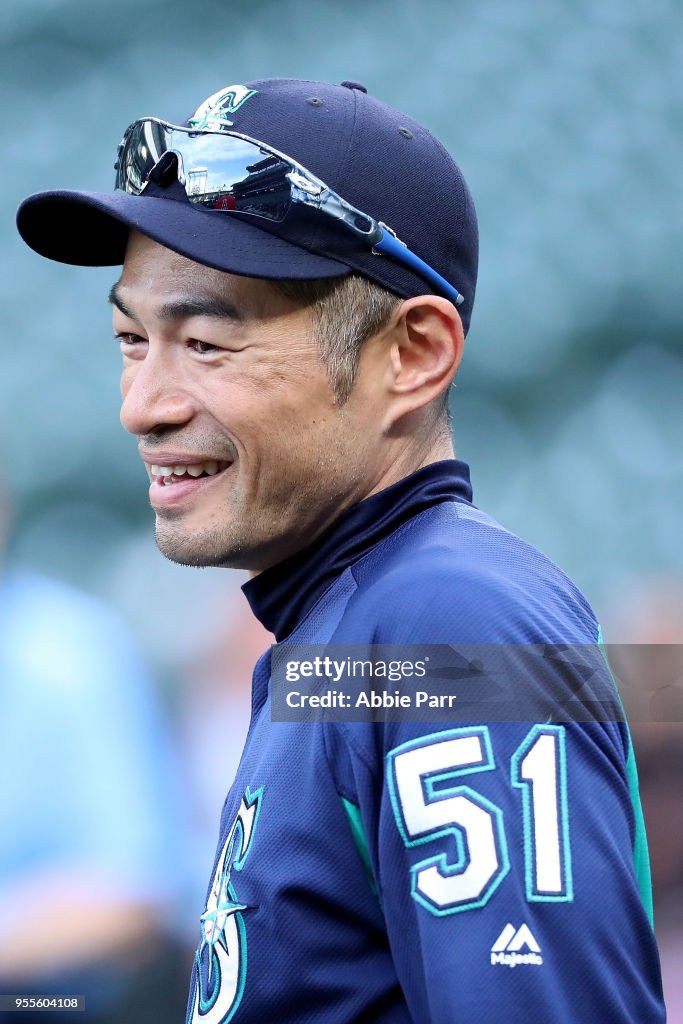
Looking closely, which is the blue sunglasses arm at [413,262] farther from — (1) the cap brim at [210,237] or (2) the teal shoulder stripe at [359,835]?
(2) the teal shoulder stripe at [359,835]

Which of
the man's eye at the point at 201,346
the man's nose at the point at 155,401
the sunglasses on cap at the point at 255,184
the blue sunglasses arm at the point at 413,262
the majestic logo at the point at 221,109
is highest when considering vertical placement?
the majestic logo at the point at 221,109

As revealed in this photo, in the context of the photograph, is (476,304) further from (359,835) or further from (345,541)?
(359,835)

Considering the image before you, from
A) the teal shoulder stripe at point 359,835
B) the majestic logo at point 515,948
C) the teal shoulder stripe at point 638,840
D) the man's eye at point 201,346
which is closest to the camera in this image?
the majestic logo at point 515,948

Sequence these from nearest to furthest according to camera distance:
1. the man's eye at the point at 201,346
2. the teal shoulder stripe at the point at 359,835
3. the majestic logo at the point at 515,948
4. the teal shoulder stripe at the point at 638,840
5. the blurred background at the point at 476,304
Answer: the majestic logo at the point at 515,948 → the teal shoulder stripe at the point at 359,835 → the teal shoulder stripe at the point at 638,840 → the man's eye at the point at 201,346 → the blurred background at the point at 476,304

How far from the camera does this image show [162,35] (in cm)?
303

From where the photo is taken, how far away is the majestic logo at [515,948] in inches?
34.2

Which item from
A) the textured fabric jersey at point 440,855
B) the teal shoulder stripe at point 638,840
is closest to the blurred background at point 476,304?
the teal shoulder stripe at point 638,840

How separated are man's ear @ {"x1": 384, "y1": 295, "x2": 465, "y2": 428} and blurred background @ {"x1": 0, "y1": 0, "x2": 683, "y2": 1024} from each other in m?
1.29

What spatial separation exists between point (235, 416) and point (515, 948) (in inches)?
23.0

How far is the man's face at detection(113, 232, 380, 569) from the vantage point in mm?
1229

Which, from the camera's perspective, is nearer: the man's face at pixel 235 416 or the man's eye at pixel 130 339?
the man's face at pixel 235 416

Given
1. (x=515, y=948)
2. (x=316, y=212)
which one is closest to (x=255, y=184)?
(x=316, y=212)

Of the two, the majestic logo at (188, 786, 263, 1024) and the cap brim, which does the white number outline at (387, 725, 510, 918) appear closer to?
the majestic logo at (188, 786, 263, 1024)

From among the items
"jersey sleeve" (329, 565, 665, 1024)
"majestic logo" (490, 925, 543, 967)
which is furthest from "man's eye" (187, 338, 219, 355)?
"majestic logo" (490, 925, 543, 967)
